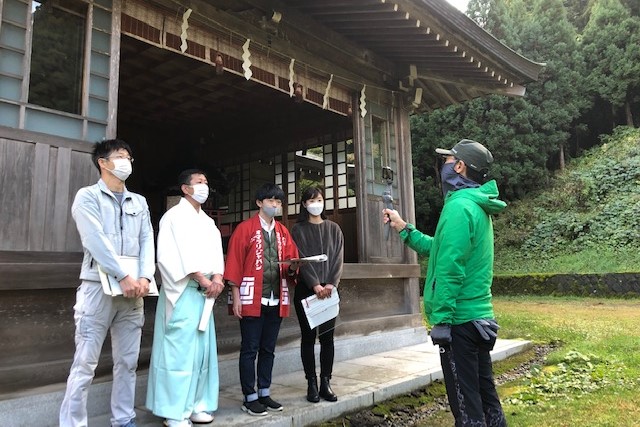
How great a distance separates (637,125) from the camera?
24.8m

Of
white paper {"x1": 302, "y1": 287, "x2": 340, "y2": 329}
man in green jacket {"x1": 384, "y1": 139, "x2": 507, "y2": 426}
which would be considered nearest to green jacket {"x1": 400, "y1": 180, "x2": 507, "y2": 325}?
man in green jacket {"x1": 384, "y1": 139, "x2": 507, "y2": 426}

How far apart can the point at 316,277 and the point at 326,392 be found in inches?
41.6

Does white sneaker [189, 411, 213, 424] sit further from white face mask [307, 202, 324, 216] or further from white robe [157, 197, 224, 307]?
white face mask [307, 202, 324, 216]

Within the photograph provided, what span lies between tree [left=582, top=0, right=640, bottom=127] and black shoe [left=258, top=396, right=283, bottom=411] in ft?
82.7

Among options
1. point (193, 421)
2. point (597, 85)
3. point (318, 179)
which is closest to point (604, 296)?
point (318, 179)

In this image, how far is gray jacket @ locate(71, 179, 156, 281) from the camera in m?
3.13

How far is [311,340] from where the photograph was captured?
14.3ft

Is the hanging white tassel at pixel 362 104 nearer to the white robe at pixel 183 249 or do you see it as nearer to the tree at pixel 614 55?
the white robe at pixel 183 249

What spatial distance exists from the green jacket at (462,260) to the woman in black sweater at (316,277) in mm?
1547

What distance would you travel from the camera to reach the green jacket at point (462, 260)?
2.82 meters

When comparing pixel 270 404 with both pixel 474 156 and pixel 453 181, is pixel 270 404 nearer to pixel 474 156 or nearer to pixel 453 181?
pixel 453 181

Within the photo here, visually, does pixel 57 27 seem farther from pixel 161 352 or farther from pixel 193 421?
pixel 193 421

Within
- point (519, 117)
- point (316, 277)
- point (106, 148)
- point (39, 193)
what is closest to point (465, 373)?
point (316, 277)

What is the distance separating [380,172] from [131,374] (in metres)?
4.98
